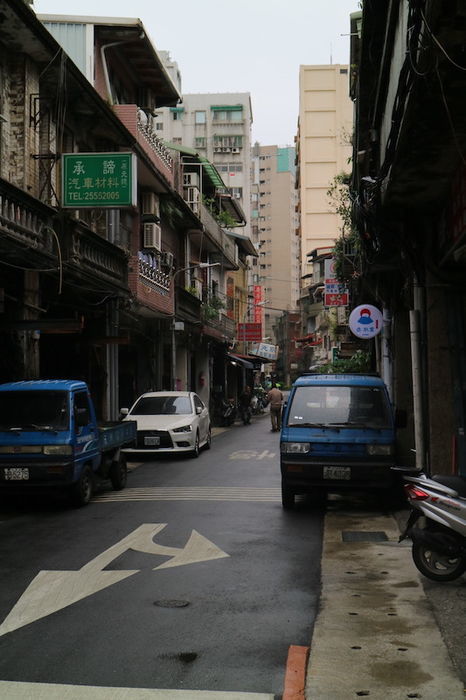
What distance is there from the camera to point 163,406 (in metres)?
20.7

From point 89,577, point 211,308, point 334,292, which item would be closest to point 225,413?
point 211,308

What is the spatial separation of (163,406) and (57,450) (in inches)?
373

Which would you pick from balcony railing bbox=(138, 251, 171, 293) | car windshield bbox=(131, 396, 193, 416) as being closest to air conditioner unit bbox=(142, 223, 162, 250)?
balcony railing bbox=(138, 251, 171, 293)

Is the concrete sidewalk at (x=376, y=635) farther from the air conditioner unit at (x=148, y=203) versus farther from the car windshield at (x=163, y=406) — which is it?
the air conditioner unit at (x=148, y=203)

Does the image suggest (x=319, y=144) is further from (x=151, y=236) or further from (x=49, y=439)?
(x=49, y=439)

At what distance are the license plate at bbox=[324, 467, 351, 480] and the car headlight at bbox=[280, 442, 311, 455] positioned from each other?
0.42m

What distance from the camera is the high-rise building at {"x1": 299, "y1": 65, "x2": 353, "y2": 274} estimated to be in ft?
238

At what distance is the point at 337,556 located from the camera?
8.38 m

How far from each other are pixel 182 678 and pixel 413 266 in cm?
868

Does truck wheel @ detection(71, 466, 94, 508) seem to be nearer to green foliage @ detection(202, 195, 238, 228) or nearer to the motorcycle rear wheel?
the motorcycle rear wheel

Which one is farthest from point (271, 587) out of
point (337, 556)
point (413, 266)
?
point (413, 266)

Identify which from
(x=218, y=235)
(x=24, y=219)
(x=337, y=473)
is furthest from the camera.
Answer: (x=218, y=235)

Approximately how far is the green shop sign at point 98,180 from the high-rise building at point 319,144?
56.7 meters

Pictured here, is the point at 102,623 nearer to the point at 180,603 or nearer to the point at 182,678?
the point at 180,603
